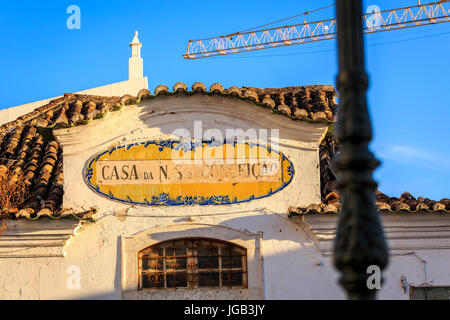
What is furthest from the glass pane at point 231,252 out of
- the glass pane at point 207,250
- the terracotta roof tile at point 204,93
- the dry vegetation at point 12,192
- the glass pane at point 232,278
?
the dry vegetation at point 12,192

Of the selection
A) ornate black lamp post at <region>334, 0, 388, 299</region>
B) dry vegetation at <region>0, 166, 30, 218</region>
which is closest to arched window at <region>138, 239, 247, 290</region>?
dry vegetation at <region>0, 166, 30, 218</region>

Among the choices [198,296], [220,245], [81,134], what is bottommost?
[198,296]

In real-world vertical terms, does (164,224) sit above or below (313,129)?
below

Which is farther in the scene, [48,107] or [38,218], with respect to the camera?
[48,107]

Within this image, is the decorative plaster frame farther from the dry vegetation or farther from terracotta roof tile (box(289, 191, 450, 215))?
the dry vegetation

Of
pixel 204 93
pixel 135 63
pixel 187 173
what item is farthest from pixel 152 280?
pixel 135 63

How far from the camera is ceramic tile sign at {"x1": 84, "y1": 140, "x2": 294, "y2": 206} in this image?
12.2m

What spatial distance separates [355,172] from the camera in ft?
16.3

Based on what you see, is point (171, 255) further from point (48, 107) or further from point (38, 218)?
point (48, 107)

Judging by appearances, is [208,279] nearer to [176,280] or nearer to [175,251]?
[176,280]

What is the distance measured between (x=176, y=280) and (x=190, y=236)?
2.34 ft

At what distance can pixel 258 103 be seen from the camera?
40.7 feet

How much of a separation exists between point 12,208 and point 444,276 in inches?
268

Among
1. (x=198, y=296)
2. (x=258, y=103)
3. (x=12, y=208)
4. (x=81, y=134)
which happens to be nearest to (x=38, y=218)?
(x=12, y=208)
